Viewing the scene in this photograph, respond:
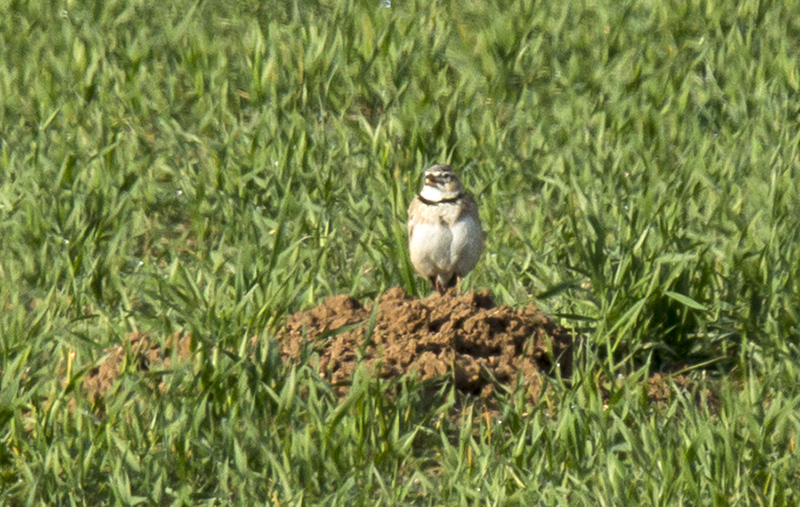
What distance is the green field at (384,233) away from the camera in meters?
4.68

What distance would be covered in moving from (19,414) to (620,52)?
4.82m

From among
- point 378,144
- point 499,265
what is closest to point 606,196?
point 499,265

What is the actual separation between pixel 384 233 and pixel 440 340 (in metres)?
1.20

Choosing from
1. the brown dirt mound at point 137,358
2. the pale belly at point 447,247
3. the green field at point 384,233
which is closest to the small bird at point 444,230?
the pale belly at point 447,247

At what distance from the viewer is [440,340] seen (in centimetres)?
553

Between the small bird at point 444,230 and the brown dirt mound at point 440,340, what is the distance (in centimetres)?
30

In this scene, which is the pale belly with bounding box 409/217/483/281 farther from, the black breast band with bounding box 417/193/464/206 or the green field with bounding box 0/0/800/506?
the green field with bounding box 0/0/800/506

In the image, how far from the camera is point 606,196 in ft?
22.0

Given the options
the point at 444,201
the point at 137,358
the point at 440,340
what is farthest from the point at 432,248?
the point at 137,358

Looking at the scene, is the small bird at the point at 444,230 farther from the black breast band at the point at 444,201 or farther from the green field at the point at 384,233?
the green field at the point at 384,233

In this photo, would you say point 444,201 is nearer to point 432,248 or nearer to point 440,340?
point 432,248

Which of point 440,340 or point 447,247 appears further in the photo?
point 447,247

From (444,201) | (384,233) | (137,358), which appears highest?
(444,201)

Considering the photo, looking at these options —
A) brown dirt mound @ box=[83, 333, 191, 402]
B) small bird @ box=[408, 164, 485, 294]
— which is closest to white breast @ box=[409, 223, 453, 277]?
small bird @ box=[408, 164, 485, 294]
